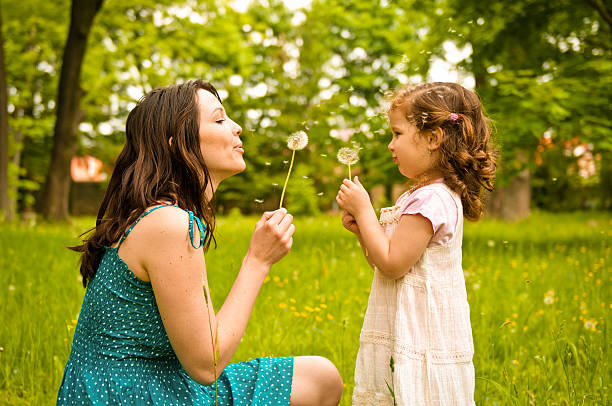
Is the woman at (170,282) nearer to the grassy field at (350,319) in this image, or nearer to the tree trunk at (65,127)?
the grassy field at (350,319)

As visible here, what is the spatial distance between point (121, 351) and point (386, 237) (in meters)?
0.89

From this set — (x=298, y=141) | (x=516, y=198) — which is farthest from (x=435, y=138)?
(x=516, y=198)

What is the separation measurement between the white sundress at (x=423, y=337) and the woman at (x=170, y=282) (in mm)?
195

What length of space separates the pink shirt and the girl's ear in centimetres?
14

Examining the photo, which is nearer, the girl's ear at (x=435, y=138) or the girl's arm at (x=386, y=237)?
the girl's arm at (x=386, y=237)

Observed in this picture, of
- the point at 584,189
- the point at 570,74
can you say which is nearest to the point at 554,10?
the point at 570,74

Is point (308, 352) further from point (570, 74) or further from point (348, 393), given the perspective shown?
point (570, 74)

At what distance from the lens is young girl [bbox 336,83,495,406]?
1854 mm

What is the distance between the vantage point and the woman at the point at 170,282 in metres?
1.58

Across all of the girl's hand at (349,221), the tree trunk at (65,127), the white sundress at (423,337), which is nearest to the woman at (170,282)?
the white sundress at (423,337)

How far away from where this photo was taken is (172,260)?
155 cm

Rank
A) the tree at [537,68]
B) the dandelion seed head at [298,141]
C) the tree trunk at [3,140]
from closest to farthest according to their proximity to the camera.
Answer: the dandelion seed head at [298,141] → the tree at [537,68] → the tree trunk at [3,140]

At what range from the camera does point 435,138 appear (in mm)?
1989

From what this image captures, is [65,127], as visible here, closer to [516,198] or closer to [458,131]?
[458,131]
